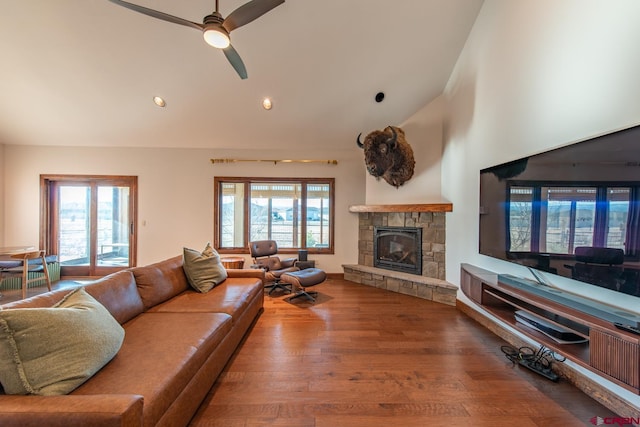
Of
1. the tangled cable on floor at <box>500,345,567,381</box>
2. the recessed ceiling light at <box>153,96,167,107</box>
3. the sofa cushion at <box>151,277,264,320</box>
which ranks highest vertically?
the recessed ceiling light at <box>153,96,167,107</box>

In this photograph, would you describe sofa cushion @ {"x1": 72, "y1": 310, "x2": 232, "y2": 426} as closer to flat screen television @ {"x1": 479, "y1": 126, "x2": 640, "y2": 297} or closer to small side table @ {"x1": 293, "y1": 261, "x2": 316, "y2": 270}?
small side table @ {"x1": 293, "y1": 261, "x2": 316, "y2": 270}

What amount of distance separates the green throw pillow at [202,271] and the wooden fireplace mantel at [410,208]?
273 centimetres

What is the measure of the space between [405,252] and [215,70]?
4.04m

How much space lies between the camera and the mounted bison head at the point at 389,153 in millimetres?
3873

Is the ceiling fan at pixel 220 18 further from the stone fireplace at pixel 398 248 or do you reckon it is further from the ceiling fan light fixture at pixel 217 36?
the stone fireplace at pixel 398 248

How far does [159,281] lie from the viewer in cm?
245

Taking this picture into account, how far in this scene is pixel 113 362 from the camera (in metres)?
1.41

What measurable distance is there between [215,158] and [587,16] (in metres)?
5.18

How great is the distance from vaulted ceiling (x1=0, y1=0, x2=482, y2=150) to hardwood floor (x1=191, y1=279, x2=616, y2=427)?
10.7ft

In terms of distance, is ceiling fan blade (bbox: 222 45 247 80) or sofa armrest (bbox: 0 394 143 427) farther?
ceiling fan blade (bbox: 222 45 247 80)

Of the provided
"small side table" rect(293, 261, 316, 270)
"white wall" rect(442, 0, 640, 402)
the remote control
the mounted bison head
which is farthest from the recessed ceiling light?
the remote control

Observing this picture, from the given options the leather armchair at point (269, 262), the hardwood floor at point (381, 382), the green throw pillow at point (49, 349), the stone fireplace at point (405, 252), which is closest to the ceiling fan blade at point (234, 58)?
the green throw pillow at point (49, 349)

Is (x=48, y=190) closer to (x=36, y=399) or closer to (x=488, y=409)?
(x=36, y=399)

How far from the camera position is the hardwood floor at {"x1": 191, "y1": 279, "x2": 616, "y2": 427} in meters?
1.63
